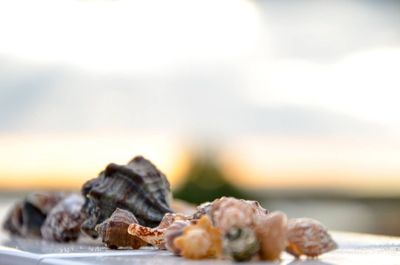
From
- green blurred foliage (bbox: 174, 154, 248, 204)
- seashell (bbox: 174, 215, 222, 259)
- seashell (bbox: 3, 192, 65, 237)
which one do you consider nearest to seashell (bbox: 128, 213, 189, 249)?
seashell (bbox: 174, 215, 222, 259)

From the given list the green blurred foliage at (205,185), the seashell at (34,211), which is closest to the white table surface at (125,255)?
the seashell at (34,211)

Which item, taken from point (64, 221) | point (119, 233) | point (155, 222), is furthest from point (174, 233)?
point (64, 221)

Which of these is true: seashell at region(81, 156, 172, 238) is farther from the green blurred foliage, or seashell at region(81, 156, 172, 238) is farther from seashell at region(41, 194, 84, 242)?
the green blurred foliage

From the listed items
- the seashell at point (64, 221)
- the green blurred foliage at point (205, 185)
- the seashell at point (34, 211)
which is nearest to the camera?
the seashell at point (64, 221)

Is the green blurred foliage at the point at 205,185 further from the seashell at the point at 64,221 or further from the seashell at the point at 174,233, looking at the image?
the seashell at the point at 174,233

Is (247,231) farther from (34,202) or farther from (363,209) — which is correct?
(363,209)

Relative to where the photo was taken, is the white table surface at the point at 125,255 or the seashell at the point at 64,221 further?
the seashell at the point at 64,221
